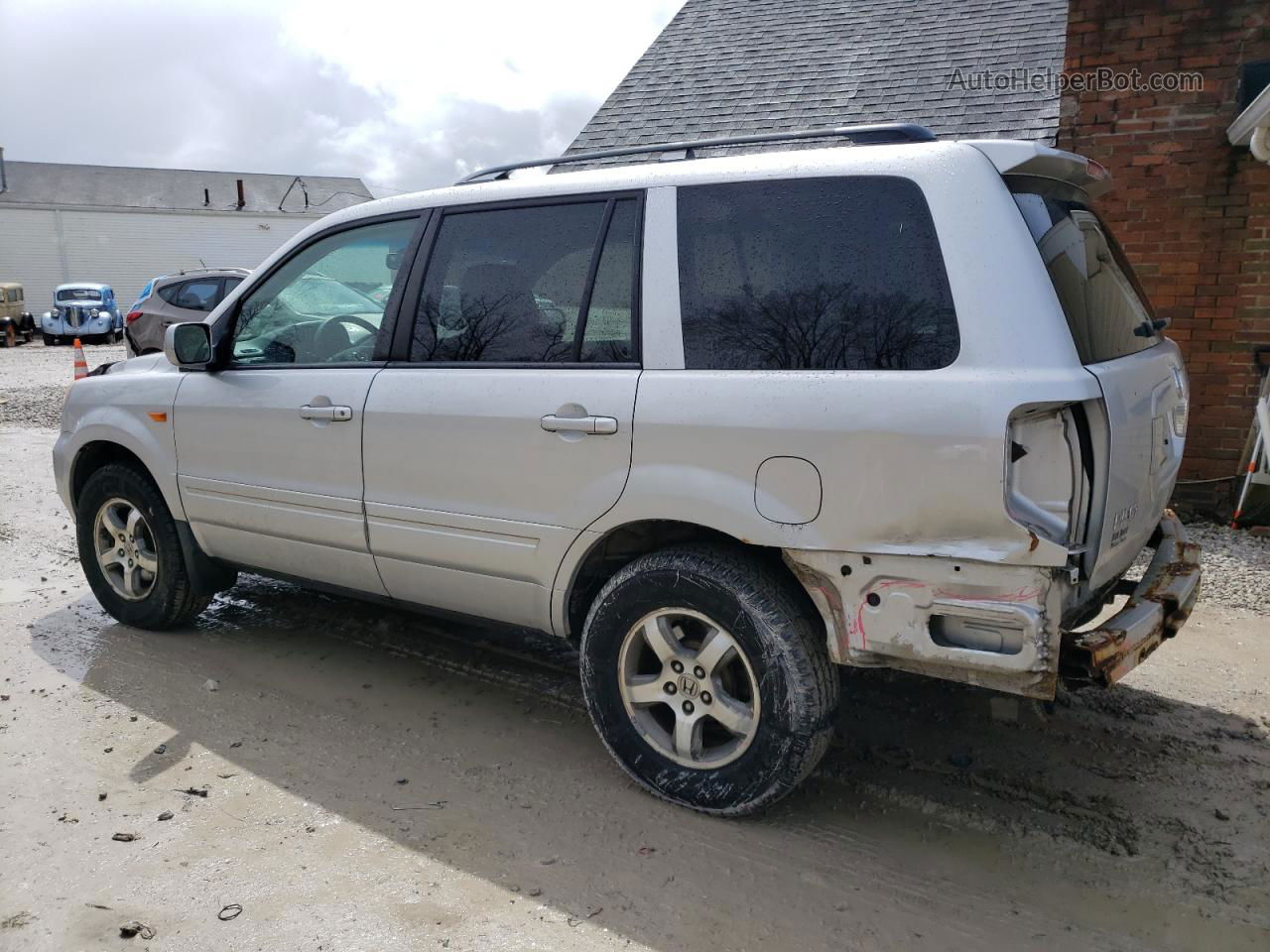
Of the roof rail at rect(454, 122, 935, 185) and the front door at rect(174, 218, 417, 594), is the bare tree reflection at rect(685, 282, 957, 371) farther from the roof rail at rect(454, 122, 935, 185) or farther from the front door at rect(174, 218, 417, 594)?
the front door at rect(174, 218, 417, 594)

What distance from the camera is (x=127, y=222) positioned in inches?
1633

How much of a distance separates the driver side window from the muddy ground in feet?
4.67

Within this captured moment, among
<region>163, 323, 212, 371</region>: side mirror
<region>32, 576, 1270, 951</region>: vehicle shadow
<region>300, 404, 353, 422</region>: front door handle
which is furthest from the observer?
<region>163, 323, 212, 371</region>: side mirror

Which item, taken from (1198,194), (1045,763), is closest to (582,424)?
(1045,763)

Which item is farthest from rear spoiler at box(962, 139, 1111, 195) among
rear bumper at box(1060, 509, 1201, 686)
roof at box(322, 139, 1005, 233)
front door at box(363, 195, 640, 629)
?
rear bumper at box(1060, 509, 1201, 686)

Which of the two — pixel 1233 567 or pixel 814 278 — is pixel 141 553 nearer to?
pixel 814 278

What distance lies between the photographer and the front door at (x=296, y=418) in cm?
392

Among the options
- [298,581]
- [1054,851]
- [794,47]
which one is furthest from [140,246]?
[1054,851]

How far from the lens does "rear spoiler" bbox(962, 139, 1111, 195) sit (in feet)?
9.29

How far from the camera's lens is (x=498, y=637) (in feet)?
15.6

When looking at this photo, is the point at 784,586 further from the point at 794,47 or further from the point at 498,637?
the point at 794,47

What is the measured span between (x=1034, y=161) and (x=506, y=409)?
5.99 feet

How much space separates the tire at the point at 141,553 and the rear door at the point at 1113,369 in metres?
3.90

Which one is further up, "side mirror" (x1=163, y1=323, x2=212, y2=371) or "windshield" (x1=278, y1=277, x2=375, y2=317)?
"windshield" (x1=278, y1=277, x2=375, y2=317)
